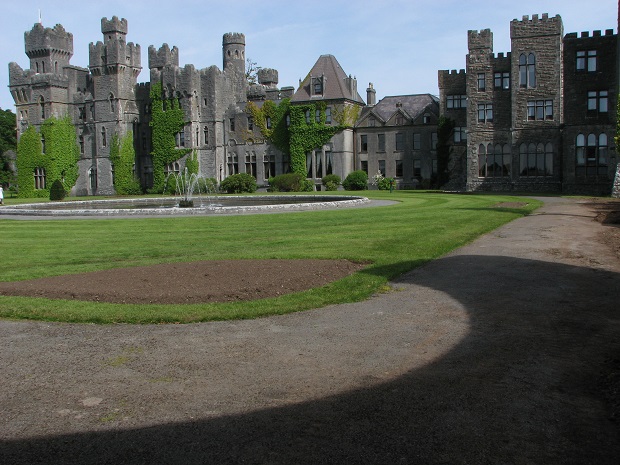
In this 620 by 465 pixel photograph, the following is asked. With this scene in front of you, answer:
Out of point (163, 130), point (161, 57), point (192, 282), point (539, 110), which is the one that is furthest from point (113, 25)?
point (192, 282)

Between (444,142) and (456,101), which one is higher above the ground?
(456,101)

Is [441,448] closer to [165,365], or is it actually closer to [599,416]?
[599,416]

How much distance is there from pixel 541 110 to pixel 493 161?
17.9 ft

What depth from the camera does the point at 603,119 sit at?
164 ft

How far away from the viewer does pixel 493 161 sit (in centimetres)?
5438

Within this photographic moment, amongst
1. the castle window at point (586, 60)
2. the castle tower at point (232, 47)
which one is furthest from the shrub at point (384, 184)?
the castle tower at point (232, 47)

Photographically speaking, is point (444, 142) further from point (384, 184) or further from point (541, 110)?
point (541, 110)

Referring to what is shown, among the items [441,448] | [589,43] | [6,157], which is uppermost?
[589,43]

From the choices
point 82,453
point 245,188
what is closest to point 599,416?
point 82,453

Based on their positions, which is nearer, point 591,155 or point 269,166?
point 591,155

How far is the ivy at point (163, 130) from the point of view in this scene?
6938 cm

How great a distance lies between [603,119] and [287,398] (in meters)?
50.3

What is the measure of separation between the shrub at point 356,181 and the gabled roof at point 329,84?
8073 mm

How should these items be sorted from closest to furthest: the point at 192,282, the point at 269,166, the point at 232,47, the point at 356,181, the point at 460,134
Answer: the point at 192,282 → the point at 460,134 → the point at 356,181 → the point at 269,166 → the point at 232,47
